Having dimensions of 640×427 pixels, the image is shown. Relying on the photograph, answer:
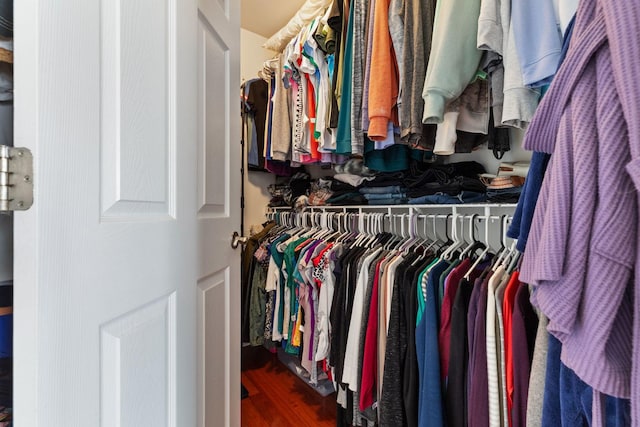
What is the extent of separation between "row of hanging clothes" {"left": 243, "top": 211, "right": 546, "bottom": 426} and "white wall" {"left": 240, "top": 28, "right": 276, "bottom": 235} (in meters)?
0.67

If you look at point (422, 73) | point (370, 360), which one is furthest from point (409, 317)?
point (422, 73)

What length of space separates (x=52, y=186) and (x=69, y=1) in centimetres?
23

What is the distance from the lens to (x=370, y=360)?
1.04m

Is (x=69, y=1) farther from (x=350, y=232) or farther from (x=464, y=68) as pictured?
(x=350, y=232)

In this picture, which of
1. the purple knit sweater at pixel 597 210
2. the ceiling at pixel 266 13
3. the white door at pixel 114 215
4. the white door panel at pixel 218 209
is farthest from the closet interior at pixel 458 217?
the white door at pixel 114 215

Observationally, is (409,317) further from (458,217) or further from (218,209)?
(218,209)

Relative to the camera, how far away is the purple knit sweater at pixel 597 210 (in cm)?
35

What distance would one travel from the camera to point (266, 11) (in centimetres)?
202

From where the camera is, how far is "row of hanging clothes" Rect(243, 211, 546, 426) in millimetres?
723

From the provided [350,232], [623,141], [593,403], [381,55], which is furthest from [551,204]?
[350,232]

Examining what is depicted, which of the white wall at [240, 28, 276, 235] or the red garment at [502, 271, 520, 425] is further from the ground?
the white wall at [240, 28, 276, 235]

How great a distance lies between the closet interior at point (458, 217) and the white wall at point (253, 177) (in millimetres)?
468

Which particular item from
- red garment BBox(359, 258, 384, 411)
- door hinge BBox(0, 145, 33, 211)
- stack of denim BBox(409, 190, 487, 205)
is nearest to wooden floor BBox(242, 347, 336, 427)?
red garment BBox(359, 258, 384, 411)

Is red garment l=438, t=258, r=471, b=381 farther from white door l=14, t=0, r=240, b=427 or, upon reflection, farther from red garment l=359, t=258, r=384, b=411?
white door l=14, t=0, r=240, b=427
